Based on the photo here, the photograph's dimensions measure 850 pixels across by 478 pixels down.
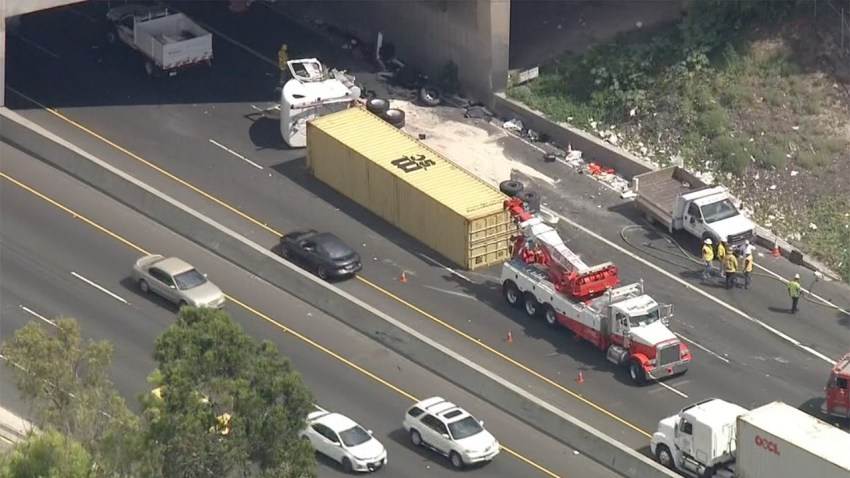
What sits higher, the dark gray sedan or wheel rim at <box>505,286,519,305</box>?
the dark gray sedan

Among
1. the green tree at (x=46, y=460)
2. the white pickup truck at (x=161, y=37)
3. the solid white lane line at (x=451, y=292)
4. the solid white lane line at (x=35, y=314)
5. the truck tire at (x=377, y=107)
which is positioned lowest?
the solid white lane line at (x=451, y=292)

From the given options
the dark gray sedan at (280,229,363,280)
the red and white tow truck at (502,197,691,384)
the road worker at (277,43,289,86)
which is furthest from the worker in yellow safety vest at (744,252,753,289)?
the road worker at (277,43,289,86)

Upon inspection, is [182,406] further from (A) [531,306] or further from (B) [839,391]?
(B) [839,391]

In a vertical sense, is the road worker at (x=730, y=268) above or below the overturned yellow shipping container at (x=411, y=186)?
below

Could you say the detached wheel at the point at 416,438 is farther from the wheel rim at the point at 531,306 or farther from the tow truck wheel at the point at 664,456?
the wheel rim at the point at 531,306

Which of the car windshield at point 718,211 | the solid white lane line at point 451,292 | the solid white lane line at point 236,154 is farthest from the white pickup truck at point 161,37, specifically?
the car windshield at point 718,211

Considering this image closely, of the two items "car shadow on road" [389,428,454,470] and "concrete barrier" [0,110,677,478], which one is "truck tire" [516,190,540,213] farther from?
"car shadow on road" [389,428,454,470]
